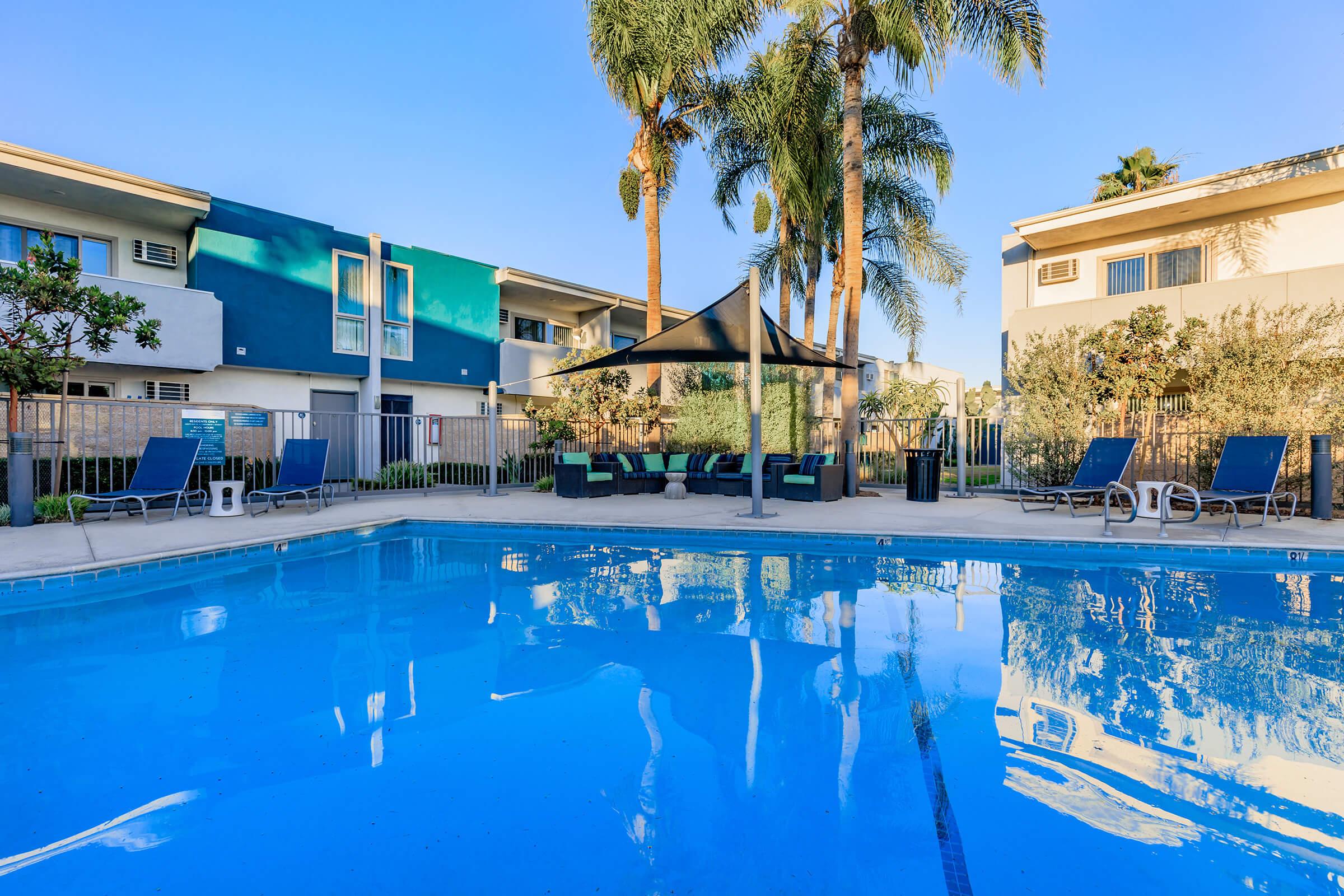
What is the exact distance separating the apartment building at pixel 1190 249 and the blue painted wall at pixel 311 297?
517 inches

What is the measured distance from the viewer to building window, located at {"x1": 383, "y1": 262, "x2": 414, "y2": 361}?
1584 centimetres

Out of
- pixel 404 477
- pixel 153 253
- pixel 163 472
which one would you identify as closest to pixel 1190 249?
pixel 404 477

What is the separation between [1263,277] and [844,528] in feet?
32.8

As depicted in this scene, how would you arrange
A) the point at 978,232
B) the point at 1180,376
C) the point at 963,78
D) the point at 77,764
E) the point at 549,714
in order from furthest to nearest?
1. the point at 978,232
2. the point at 1180,376
3. the point at 963,78
4. the point at 549,714
5. the point at 77,764

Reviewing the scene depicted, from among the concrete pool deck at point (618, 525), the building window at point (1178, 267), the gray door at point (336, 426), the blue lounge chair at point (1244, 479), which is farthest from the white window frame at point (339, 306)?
the building window at point (1178, 267)

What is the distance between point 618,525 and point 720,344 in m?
3.81

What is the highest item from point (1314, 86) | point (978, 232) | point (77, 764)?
point (1314, 86)

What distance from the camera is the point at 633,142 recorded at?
12.4 m

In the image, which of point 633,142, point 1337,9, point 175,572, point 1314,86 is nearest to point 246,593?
point 175,572

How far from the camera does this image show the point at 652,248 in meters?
12.7

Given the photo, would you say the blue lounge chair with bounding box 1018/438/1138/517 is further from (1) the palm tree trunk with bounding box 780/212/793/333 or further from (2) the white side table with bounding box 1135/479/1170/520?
(1) the palm tree trunk with bounding box 780/212/793/333

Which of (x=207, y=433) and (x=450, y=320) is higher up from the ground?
(x=450, y=320)

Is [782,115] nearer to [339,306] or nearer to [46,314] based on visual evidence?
[339,306]

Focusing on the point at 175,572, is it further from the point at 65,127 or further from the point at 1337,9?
the point at 1337,9
